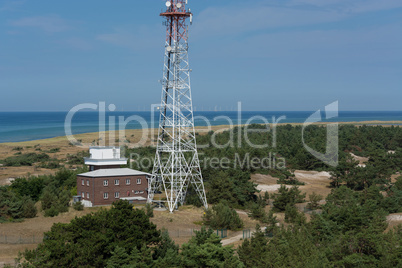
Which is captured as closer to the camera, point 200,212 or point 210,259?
point 210,259

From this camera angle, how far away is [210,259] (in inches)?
1004

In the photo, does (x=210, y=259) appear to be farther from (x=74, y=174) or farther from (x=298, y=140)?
(x=298, y=140)

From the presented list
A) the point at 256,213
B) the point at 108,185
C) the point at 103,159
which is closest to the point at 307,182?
the point at 256,213

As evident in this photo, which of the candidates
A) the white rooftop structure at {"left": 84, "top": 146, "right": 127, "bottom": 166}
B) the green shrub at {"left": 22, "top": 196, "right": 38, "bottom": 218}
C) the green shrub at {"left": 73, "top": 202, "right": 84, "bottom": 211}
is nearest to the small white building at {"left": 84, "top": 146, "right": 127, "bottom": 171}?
the white rooftop structure at {"left": 84, "top": 146, "right": 127, "bottom": 166}

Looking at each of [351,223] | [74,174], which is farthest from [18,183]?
[351,223]

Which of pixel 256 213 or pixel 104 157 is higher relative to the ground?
pixel 104 157

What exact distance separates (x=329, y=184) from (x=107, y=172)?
122 feet

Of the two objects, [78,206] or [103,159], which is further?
[103,159]

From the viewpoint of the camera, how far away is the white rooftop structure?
160 ft

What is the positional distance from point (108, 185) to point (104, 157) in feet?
18.0

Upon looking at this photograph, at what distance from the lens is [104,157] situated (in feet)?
164

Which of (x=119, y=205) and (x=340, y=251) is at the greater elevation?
(x=119, y=205)

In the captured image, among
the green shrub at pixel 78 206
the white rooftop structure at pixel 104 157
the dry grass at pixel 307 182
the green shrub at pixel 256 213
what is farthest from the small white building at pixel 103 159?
the dry grass at pixel 307 182

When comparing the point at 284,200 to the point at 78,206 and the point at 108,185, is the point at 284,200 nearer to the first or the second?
the point at 108,185
